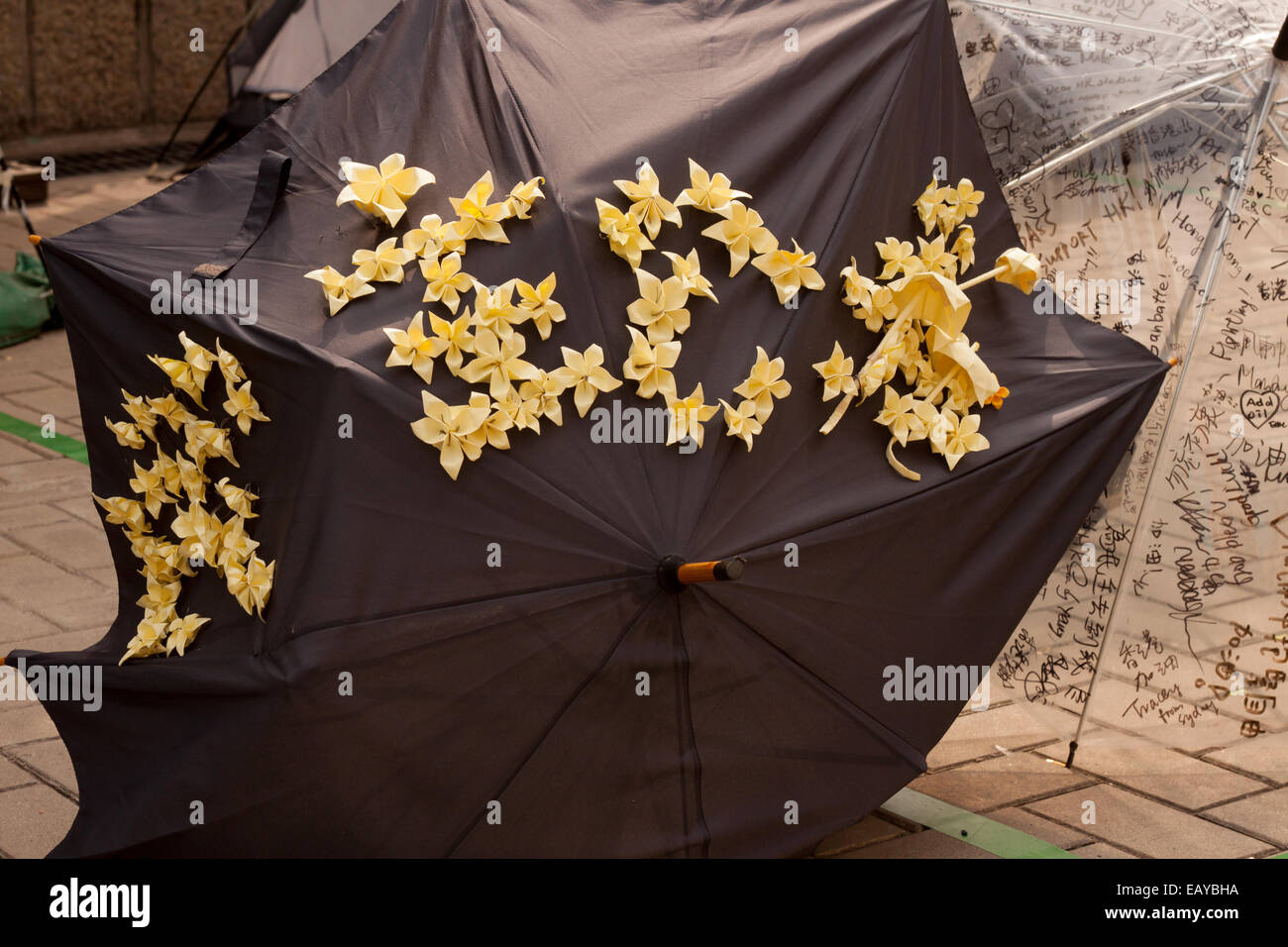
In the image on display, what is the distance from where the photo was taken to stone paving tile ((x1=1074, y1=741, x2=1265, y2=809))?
12.1ft

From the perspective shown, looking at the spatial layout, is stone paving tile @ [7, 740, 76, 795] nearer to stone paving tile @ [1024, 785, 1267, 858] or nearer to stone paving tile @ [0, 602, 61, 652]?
stone paving tile @ [0, 602, 61, 652]

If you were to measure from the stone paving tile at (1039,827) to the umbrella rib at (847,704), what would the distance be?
67cm

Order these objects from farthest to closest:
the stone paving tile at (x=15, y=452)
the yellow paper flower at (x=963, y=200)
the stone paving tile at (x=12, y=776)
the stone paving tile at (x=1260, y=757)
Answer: the stone paving tile at (x=15, y=452) < the stone paving tile at (x=1260, y=757) < the stone paving tile at (x=12, y=776) < the yellow paper flower at (x=963, y=200)

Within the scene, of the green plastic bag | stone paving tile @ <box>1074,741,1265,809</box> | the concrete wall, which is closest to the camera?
stone paving tile @ <box>1074,741,1265,809</box>

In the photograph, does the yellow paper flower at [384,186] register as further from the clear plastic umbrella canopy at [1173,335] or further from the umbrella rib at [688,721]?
the clear plastic umbrella canopy at [1173,335]

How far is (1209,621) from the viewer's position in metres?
3.45

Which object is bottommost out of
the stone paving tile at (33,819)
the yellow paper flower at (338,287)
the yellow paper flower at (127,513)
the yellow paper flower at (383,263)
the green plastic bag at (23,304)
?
the stone paving tile at (33,819)

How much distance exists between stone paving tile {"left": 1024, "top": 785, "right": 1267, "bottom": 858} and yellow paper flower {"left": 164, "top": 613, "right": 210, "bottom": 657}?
1.99 metres

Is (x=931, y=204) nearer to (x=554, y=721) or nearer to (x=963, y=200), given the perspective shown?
(x=963, y=200)

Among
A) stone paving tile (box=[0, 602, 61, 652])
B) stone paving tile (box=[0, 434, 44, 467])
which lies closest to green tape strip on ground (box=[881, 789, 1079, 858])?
stone paving tile (box=[0, 602, 61, 652])

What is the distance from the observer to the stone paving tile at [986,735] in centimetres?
388

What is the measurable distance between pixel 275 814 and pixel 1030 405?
65.2 inches

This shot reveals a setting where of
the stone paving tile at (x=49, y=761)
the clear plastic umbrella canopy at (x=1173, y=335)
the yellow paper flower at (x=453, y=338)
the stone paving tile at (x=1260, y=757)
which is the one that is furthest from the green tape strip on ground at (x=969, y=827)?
the stone paving tile at (x=49, y=761)

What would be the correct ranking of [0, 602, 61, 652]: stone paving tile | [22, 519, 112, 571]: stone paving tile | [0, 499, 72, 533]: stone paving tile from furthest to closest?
1. [0, 499, 72, 533]: stone paving tile
2. [22, 519, 112, 571]: stone paving tile
3. [0, 602, 61, 652]: stone paving tile
